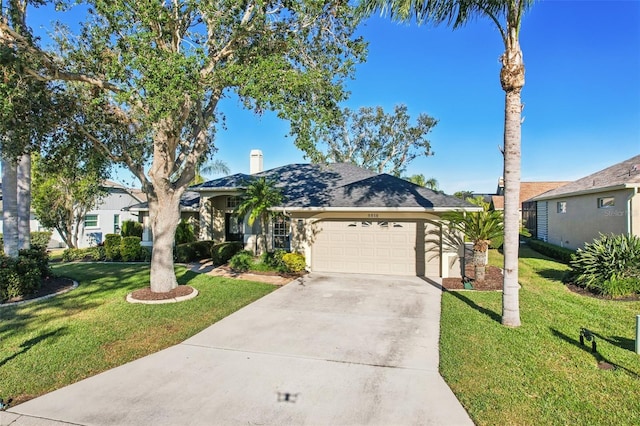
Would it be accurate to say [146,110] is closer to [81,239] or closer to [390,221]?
[390,221]

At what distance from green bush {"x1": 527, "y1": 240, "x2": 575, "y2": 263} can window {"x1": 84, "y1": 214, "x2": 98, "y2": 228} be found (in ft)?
96.9

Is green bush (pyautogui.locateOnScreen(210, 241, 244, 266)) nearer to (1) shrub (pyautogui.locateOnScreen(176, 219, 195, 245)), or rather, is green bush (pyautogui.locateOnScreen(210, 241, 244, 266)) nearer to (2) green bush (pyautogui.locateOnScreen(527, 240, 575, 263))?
(1) shrub (pyautogui.locateOnScreen(176, 219, 195, 245))

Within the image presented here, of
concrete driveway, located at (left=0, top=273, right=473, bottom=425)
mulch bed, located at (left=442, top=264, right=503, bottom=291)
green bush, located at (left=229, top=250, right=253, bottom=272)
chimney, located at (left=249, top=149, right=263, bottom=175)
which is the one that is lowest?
concrete driveway, located at (left=0, top=273, right=473, bottom=425)

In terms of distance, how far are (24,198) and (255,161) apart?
11.4 m

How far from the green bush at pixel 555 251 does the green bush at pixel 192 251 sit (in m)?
15.6

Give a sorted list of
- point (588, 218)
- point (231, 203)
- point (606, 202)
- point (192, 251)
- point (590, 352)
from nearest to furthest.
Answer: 1. point (590, 352)
2. point (606, 202)
3. point (588, 218)
4. point (192, 251)
5. point (231, 203)

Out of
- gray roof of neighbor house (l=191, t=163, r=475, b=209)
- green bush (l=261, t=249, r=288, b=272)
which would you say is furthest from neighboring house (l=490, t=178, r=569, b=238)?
green bush (l=261, t=249, r=288, b=272)

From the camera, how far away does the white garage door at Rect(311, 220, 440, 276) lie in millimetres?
12930

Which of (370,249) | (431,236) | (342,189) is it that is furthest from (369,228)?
(342,189)

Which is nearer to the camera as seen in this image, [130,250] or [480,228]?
[480,228]

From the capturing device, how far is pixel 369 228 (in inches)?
527

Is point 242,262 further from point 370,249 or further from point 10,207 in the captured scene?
point 10,207

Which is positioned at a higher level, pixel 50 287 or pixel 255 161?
pixel 255 161

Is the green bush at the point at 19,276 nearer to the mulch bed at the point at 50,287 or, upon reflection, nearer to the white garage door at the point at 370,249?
the mulch bed at the point at 50,287
